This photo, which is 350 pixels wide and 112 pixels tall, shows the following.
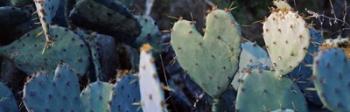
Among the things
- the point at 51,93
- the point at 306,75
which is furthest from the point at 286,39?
the point at 51,93

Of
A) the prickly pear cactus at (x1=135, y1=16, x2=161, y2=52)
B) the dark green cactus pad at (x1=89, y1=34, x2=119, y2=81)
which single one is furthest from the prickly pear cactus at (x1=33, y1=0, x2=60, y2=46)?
the prickly pear cactus at (x1=135, y1=16, x2=161, y2=52)

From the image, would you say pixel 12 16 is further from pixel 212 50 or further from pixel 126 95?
pixel 212 50

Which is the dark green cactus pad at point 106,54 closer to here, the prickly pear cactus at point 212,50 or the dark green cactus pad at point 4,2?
the dark green cactus pad at point 4,2

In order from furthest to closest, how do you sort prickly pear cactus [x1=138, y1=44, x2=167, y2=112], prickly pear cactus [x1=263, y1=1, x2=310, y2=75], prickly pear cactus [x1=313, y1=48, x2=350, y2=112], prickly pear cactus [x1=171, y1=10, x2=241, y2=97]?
1. prickly pear cactus [x1=171, y1=10, x2=241, y2=97]
2. prickly pear cactus [x1=263, y1=1, x2=310, y2=75]
3. prickly pear cactus [x1=313, y1=48, x2=350, y2=112]
4. prickly pear cactus [x1=138, y1=44, x2=167, y2=112]

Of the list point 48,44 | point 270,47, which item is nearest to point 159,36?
point 48,44

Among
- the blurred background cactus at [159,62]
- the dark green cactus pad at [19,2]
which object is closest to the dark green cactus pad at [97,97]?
the blurred background cactus at [159,62]

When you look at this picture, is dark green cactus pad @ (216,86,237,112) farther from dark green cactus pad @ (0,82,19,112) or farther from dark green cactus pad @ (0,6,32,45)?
dark green cactus pad @ (0,6,32,45)
